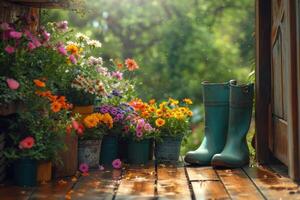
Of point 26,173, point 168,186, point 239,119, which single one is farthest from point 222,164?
point 26,173

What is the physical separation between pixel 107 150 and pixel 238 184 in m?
1.10

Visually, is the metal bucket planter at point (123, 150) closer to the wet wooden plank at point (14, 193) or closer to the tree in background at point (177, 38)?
the wet wooden plank at point (14, 193)

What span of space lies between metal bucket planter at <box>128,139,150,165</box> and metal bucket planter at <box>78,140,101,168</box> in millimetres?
351

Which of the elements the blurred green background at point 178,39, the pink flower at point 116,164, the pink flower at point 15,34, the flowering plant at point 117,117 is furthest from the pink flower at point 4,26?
the blurred green background at point 178,39

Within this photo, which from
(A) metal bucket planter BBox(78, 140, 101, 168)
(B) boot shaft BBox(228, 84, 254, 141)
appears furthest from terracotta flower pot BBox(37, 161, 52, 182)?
(B) boot shaft BBox(228, 84, 254, 141)

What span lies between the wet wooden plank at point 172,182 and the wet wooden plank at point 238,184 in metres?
0.22

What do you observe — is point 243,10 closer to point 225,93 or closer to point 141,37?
point 141,37

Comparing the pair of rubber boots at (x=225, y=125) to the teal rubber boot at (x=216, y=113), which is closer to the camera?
the pair of rubber boots at (x=225, y=125)

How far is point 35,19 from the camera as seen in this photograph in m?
4.16

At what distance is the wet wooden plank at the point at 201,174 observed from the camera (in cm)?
366

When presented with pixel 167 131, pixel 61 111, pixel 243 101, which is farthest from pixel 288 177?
pixel 61 111

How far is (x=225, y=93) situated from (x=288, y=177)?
905mm

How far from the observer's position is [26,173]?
135 inches

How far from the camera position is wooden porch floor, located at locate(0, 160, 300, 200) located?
10.3 ft
